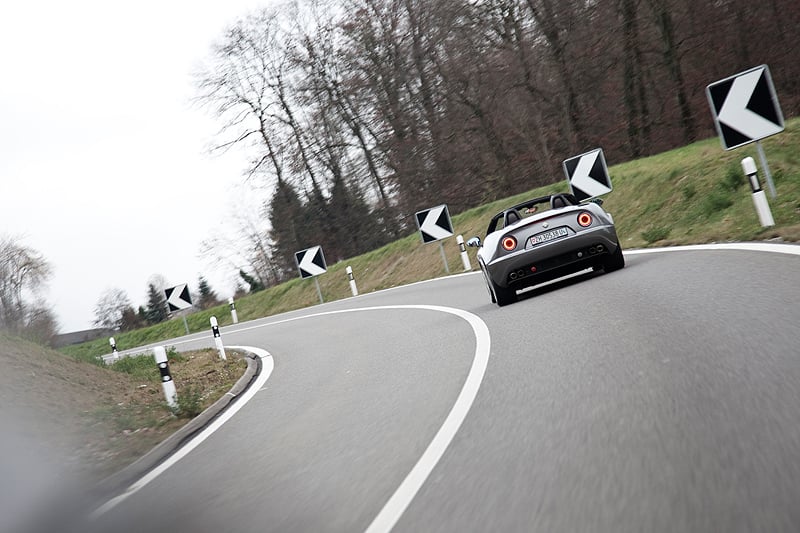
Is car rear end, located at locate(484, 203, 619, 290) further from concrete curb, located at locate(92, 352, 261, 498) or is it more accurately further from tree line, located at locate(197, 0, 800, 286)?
tree line, located at locate(197, 0, 800, 286)

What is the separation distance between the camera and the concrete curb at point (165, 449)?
6766 mm

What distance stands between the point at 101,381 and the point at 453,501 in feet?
35.0

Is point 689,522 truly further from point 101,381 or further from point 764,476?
point 101,381

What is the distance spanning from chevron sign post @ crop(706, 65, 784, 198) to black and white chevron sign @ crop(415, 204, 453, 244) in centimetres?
1219

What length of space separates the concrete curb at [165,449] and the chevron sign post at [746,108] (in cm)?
778

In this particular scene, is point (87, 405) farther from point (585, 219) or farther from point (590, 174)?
point (590, 174)

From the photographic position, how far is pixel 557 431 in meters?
5.08

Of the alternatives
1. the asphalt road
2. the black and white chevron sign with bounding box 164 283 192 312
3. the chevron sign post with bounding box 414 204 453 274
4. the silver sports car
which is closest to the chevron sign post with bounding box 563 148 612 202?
the silver sports car

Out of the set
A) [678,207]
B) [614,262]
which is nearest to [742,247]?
[614,262]

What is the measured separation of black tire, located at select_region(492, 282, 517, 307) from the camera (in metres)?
12.4

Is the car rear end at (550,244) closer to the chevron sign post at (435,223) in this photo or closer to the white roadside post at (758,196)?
the white roadside post at (758,196)

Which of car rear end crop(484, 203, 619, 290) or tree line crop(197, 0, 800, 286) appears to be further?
tree line crop(197, 0, 800, 286)

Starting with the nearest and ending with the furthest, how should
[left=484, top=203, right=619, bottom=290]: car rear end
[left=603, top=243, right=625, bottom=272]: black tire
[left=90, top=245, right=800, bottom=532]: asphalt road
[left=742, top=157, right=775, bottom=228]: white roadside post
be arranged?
1. [left=90, top=245, right=800, bottom=532]: asphalt road
2. [left=484, top=203, right=619, bottom=290]: car rear end
3. [left=742, top=157, right=775, bottom=228]: white roadside post
4. [left=603, top=243, right=625, bottom=272]: black tire

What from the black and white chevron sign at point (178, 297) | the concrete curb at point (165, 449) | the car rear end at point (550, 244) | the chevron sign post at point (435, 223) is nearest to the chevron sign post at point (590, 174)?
the car rear end at point (550, 244)
